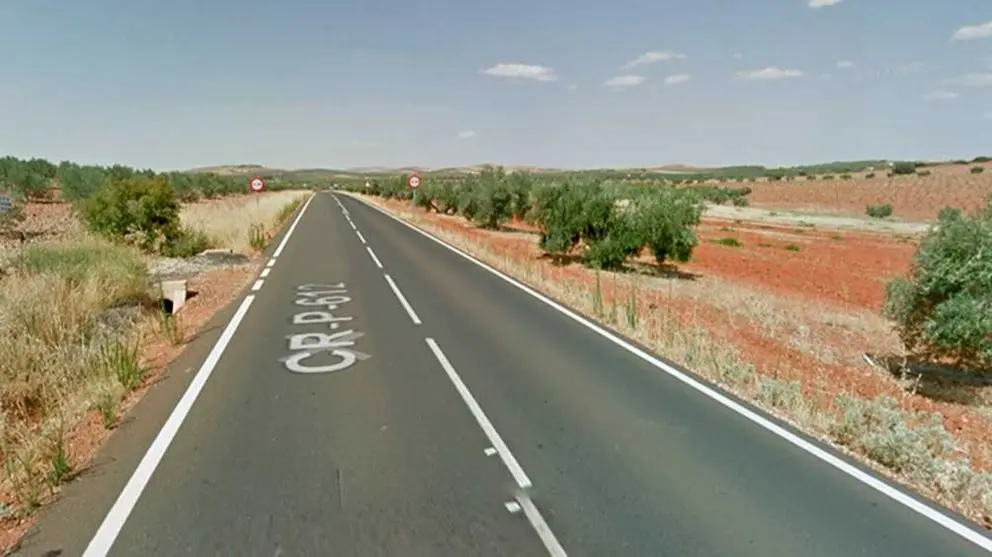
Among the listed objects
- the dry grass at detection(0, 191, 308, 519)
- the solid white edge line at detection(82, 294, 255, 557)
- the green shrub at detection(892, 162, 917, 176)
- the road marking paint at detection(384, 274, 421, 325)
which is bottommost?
the road marking paint at detection(384, 274, 421, 325)

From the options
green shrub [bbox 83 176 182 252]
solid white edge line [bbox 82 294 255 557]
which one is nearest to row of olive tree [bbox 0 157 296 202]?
green shrub [bbox 83 176 182 252]

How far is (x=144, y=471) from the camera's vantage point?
4492 mm

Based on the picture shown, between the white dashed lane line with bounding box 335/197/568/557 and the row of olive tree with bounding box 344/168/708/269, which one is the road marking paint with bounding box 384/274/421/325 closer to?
the white dashed lane line with bounding box 335/197/568/557

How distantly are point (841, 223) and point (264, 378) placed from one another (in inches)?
2713

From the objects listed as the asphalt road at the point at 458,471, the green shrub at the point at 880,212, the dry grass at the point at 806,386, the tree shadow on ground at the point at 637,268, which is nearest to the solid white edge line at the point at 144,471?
the asphalt road at the point at 458,471

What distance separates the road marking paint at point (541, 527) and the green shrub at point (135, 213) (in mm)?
18788

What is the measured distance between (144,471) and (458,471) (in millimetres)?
2529

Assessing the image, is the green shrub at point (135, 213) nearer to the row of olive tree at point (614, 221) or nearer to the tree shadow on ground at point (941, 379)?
the row of olive tree at point (614, 221)

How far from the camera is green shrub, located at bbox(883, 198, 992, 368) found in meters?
11.5

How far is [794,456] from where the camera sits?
16.3 ft

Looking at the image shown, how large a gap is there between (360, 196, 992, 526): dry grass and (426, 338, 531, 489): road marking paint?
10.3ft

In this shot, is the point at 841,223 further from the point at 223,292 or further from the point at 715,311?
the point at 223,292

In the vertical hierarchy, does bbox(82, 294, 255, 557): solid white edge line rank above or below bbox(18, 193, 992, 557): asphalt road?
above

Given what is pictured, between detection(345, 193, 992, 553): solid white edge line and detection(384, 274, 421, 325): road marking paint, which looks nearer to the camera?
detection(345, 193, 992, 553): solid white edge line
